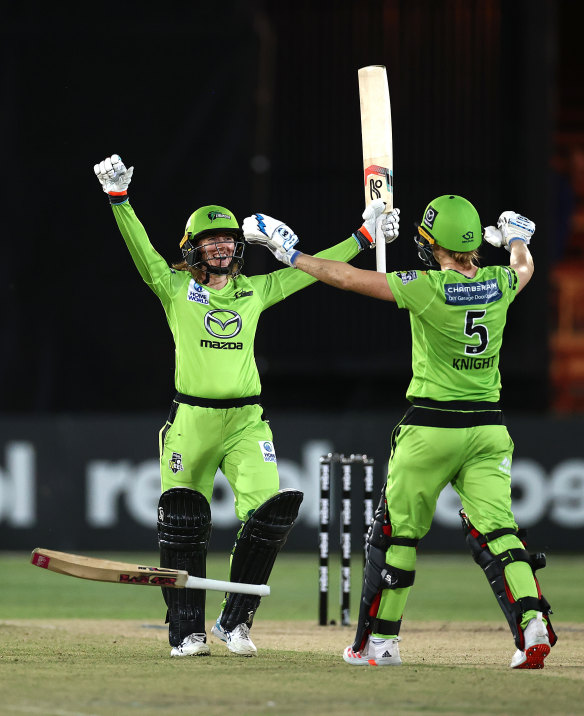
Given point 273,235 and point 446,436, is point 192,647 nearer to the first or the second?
point 446,436

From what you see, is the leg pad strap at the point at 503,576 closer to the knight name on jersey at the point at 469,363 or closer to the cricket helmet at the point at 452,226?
the knight name on jersey at the point at 469,363

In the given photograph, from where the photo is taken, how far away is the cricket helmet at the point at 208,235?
7.26 meters

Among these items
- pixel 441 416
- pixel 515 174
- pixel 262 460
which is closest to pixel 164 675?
pixel 262 460

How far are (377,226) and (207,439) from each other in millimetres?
1495

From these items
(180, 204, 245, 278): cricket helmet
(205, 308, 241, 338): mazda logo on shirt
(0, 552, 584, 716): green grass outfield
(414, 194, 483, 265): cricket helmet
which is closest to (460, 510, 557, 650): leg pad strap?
(0, 552, 584, 716): green grass outfield

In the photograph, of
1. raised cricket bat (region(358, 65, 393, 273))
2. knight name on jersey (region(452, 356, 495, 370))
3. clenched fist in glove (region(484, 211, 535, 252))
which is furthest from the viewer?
raised cricket bat (region(358, 65, 393, 273))

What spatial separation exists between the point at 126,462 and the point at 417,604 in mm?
3968

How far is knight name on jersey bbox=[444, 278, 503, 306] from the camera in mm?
6613

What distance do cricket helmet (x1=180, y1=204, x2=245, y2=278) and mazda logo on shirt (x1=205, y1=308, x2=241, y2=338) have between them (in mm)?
244

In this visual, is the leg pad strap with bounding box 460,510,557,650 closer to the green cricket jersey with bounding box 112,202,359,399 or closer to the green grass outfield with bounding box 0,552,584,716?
the green grass outfield with bounding box 0,552,584,716

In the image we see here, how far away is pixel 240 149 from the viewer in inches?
589

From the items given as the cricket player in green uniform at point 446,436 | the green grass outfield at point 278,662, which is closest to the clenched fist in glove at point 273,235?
the cricket player in green uniform at point 446,436

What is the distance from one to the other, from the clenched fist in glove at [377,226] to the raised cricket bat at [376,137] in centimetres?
10

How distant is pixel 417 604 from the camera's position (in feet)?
34.3
